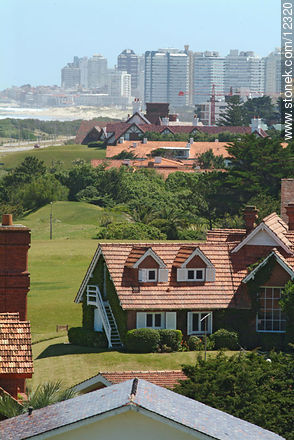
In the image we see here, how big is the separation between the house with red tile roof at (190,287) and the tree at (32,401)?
18.4m

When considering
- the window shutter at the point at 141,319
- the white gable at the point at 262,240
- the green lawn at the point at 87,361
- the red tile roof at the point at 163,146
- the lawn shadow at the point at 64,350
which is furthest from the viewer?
the red tile roof at the point at 163,146

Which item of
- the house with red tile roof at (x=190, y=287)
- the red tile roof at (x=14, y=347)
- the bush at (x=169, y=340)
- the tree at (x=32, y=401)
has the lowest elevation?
the bush at (x=169, y=340)

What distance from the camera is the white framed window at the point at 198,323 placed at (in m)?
41.7

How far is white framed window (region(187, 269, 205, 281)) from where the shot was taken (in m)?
42.8

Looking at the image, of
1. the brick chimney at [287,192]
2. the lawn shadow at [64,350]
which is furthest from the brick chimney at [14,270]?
the brick chimney at [287,192]

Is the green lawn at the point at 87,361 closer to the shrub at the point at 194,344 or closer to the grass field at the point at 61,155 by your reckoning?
the shrub at the point at 194,344

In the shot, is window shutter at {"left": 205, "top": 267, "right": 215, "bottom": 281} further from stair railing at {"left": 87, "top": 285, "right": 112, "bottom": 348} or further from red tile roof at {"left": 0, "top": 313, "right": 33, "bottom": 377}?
red tile roof at {"left": 0, "top": 313, "right": 33, "bottom": 377}

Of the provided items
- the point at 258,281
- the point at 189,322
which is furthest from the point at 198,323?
the point at 258,281

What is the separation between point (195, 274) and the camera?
141 feet

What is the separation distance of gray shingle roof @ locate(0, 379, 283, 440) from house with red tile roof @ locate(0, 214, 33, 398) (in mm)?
6645

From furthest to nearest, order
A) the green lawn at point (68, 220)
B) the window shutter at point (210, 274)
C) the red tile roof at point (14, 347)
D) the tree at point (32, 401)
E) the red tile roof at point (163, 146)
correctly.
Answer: the red tile roof at point (163, 146) < the green lawn at point (68, 220) < the window shutter at point (210, 274) < the red tile roof at point (14, 347) < the tree at point (32, 401)

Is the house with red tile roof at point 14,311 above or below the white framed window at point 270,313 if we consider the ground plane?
above

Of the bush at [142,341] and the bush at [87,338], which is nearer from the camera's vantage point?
the bush at [142,341]

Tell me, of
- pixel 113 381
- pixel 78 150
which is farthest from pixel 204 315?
pixel 78 150
